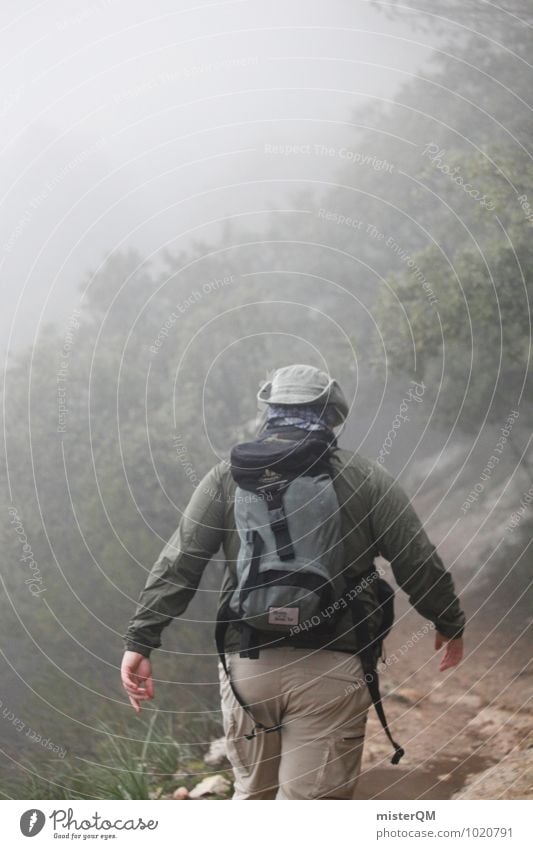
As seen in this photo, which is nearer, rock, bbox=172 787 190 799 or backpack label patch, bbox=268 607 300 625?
backpack label patch, bbox=268 607 300 625

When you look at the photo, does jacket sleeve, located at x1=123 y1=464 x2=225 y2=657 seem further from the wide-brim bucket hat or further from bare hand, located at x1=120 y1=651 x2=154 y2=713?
the wide-brim bucket hat

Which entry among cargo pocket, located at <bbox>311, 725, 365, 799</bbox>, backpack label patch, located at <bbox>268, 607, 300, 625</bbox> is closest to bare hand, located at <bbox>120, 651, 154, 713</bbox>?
backpack label patch, located at <bbox>268, 607, 300, 625</bbox>

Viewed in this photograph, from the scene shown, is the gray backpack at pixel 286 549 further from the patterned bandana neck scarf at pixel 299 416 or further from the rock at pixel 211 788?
the rock at pixel 211 788

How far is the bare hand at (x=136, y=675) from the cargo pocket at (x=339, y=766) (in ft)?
1.67

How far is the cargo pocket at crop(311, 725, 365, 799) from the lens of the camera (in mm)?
2215

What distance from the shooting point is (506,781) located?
271cm

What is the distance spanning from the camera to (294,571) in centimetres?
220

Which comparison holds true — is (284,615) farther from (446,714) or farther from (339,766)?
(446,714)

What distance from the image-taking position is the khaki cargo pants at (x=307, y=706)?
7.25 ft

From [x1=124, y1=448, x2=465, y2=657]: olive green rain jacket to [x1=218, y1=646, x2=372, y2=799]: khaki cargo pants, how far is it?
47 mm

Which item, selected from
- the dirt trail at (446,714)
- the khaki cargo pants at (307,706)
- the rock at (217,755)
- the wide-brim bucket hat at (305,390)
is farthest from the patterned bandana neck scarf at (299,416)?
the rock at (217,755)

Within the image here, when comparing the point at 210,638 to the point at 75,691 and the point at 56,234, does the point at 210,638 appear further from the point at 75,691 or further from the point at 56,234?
the point at 56,234
